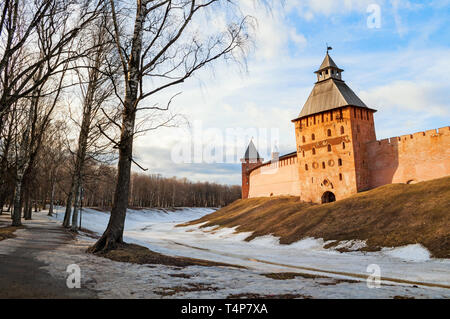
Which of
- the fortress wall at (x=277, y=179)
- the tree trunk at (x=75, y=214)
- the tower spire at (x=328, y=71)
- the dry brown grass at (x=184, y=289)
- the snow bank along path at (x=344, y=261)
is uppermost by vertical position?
the tower spire at (x=328, y=71)

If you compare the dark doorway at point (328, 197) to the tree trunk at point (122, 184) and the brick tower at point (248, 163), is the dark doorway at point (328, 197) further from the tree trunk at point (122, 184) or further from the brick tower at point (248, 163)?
the brick tower at point (248, 163)

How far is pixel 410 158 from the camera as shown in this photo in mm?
25703

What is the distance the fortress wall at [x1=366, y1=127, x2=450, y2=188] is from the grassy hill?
1.93m

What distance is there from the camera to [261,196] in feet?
161

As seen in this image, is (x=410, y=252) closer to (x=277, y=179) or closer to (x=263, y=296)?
(x=263, y=296)

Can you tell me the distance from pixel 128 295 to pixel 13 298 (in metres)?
1.56

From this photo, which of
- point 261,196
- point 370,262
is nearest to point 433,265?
point 370,262

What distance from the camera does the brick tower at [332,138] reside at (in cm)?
2903

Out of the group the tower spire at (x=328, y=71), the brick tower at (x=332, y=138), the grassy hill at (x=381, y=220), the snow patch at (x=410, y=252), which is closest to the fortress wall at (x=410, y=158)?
the brick tower at (x=332, y=138)

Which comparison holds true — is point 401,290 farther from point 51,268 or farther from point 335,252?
point 335,252

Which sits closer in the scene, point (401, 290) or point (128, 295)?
point (128, 295)

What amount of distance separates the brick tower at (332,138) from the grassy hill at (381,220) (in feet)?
11.7

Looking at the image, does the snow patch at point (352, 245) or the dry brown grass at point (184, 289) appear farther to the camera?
the snow patch at point (352, 245)

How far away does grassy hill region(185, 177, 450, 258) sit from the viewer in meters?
16.0
